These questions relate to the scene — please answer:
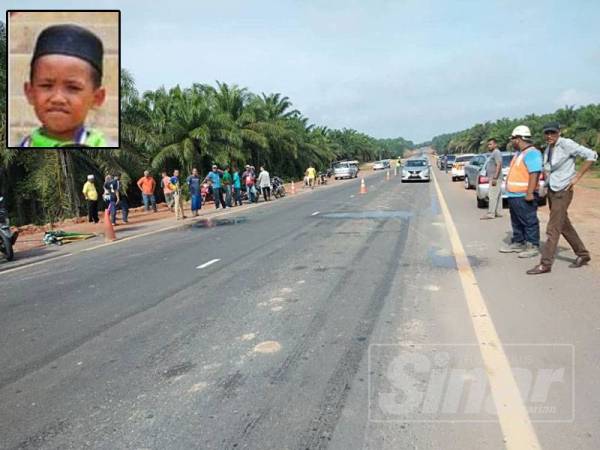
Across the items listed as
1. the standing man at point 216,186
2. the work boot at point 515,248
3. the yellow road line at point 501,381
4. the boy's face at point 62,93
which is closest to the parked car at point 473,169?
the standing man at point 216,186

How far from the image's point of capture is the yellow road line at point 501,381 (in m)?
3.11

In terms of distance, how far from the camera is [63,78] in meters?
16.6

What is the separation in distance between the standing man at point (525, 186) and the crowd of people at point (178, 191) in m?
12.1

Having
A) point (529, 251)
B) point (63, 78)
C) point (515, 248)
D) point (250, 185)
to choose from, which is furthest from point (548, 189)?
point (250, 185)

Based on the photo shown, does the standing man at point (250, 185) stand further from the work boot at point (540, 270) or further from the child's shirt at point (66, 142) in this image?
the work boot at point (540, 270)

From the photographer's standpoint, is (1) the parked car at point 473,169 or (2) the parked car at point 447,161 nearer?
(1) the parked car at point 473,169

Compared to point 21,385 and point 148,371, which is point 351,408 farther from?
point 21,385

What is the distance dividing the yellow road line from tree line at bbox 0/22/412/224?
18771mm

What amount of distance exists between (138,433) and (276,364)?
1.27 meters

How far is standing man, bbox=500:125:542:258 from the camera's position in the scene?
7922 millimetres

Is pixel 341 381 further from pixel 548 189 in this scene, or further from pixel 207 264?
pixel 207 264

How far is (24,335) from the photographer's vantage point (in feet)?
17.6

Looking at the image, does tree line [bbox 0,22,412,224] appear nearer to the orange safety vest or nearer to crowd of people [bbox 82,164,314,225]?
crowd of people [bbox 82,164,314,225]

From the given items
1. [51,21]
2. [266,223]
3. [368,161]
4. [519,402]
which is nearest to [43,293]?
[519,402]
